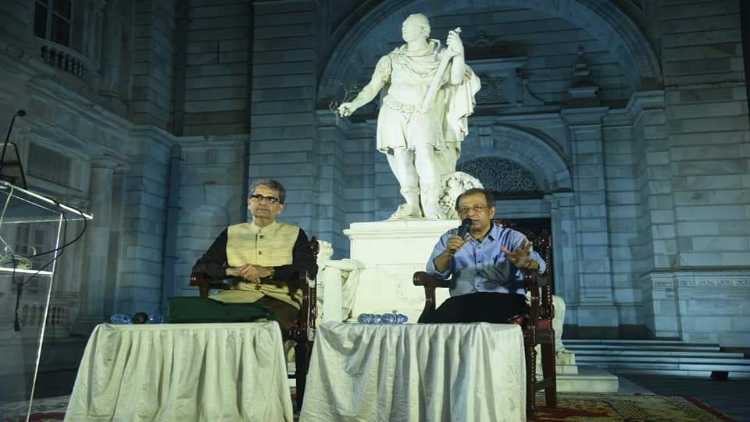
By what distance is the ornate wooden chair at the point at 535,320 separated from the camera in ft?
10.6

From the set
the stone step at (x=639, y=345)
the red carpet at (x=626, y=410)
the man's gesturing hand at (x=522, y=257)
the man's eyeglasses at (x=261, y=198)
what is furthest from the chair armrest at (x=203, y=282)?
the stone step at (x=639, y=345)

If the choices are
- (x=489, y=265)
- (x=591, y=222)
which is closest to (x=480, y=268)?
(x=489, y=265)

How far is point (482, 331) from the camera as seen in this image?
8.76 ft

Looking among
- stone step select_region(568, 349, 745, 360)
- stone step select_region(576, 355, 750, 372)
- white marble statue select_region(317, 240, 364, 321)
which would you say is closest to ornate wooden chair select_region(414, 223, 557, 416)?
white marble statue select_region(317, 240, 364, 321)

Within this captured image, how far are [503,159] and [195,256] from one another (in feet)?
20.1

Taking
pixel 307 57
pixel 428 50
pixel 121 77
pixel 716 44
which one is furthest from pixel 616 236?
pixel 121 77

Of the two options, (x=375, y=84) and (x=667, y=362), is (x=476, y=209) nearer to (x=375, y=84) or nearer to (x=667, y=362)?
(x=375, y=84)

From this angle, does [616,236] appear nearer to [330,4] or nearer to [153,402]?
[330,4]

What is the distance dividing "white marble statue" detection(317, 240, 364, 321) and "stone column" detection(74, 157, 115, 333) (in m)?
6.43

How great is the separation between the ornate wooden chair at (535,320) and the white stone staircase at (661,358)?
197 inches

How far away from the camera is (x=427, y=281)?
3.63 meters

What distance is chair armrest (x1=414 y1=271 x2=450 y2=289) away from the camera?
3.60 m

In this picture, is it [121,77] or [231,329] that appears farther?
[121,77]

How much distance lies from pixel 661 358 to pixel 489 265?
6461 millimetres
